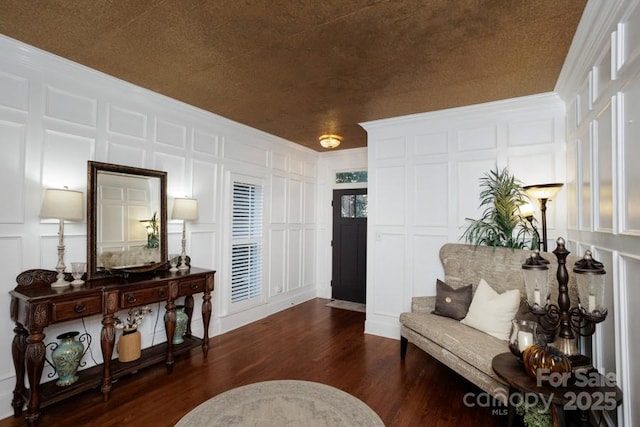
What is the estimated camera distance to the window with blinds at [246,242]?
4086mm

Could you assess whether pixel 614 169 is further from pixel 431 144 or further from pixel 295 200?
pixel 295 200

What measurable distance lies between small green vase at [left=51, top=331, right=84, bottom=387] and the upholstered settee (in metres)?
2.82

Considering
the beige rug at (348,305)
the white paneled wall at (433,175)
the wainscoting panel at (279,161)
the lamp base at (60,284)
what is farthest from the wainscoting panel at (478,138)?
the lamp base at (60,284)

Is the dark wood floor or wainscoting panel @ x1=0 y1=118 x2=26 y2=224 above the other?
wainscoting panel @ x1=0 y1=118 x2=26 y2=224

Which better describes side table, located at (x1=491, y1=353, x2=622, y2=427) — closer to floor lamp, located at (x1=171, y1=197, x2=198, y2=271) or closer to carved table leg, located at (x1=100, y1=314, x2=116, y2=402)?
carved table leg, located at (x1=100, y1=314, x2=116, y2=402)

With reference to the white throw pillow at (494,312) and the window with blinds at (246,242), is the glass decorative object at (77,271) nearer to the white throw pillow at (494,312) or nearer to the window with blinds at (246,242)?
the window with blinds at (246,242)

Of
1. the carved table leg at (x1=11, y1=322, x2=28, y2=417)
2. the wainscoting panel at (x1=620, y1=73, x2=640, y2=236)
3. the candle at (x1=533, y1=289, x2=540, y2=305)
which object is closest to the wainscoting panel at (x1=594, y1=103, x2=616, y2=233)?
the wainscoting panel at (x1=620, y1=73, x2=640, y2=236)

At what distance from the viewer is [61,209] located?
7.45 ft

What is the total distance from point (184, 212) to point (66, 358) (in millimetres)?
1538

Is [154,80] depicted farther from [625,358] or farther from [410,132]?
[625,358]

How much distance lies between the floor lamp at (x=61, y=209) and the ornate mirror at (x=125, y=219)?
0.22 m

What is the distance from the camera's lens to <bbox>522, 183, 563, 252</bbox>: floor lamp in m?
2.74

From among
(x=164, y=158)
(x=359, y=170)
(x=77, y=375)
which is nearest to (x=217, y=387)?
(x=77, y=375)

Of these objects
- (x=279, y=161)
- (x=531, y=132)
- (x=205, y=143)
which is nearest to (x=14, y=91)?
(x=205, y=143)
